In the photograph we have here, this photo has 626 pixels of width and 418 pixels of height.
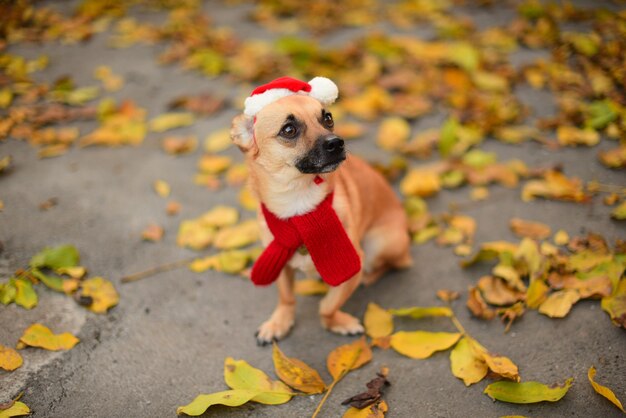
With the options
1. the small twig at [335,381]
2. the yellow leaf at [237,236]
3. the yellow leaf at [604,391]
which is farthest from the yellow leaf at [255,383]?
the yellow leaf at [604,391]

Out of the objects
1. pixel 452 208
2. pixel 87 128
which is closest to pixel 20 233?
pixel 87 128

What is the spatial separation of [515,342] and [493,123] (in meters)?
→ 2.18

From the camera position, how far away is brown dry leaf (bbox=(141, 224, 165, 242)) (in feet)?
11.2

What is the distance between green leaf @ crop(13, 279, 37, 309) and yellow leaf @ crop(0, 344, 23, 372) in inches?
11.5

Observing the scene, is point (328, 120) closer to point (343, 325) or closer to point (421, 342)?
point (343, 325)

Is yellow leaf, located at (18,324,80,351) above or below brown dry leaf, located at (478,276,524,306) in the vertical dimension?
below

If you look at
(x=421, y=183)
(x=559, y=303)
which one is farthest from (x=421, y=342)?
(x=421, y=183)

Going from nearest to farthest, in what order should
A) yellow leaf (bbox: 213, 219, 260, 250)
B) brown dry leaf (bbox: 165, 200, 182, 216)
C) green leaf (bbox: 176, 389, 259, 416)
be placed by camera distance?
green leaf (bbox: 176, 389, 259, 416) → yellow leaf (bbox: 213, 219, 260, 250) → brown dry leaf (bbox: 165, 200, 182, 216)

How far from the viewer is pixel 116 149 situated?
13.9 feet

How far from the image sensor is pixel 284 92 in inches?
97.4

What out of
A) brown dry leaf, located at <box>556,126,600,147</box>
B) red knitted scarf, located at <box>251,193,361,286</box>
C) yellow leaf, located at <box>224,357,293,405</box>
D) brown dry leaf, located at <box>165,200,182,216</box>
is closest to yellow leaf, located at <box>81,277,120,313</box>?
brown dry leaf, located at <box>165,200,182,216</box>

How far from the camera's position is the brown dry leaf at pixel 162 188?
380 centimetres

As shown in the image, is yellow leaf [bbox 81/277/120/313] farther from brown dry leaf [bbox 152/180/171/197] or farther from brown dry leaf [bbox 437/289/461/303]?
brown dry leaf [bbox 437/289/461/303]

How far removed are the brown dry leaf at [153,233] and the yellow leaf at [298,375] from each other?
139 cm
